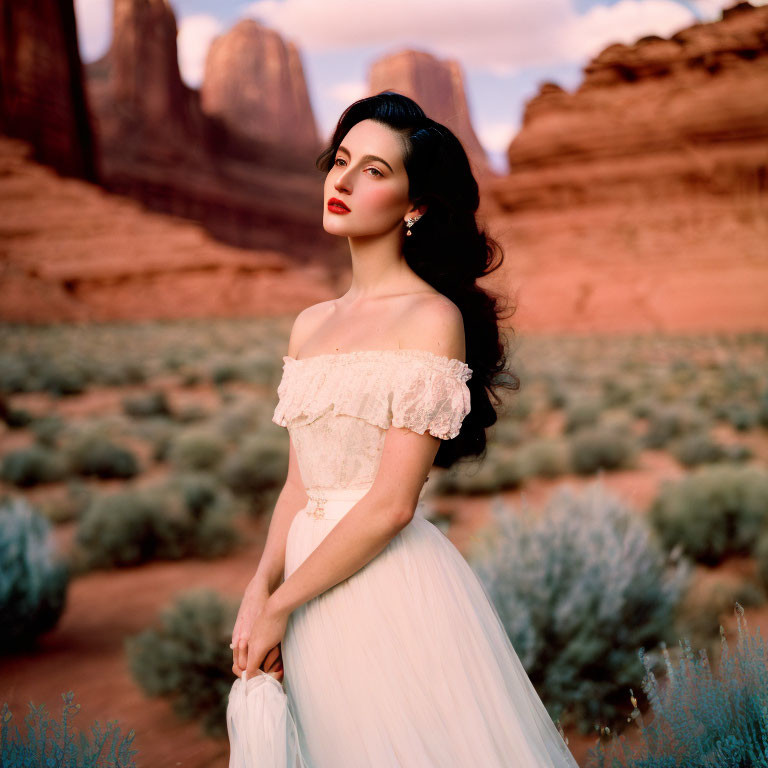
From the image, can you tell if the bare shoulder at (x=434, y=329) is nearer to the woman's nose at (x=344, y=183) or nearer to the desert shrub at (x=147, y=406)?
the woman's nose at (x=344, y=183)

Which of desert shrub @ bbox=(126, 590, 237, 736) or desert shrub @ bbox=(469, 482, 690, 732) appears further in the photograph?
desert shrub @ bbox=(126, 590, 237, 736)

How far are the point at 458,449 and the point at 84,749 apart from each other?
123cm

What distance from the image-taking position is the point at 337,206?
5.46 feet

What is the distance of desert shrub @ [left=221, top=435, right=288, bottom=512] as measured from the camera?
7605 mm

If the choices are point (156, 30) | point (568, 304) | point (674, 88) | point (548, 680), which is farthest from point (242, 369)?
point (156, 30)

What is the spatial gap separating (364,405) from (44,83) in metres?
46.9

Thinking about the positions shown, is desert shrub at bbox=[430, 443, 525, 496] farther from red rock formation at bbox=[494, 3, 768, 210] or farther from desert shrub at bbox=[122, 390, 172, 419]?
red rock formation at bbox=[494, 3, 768, 210]

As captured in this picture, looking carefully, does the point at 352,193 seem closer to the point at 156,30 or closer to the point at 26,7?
the point at 26,7

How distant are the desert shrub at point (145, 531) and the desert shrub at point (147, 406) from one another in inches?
221

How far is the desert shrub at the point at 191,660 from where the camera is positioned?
3.81 meters

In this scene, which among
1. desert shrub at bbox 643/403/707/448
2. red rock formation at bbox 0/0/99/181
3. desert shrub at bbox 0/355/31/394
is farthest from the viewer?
red rock formation at bbox 0/0/99/181

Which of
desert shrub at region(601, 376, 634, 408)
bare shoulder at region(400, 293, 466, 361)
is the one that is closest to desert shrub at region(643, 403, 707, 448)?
desert shrub at region(601, 376, 634, 408)

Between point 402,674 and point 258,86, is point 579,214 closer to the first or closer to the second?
point 402,674

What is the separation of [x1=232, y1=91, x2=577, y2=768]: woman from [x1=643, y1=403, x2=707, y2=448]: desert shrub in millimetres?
9145
